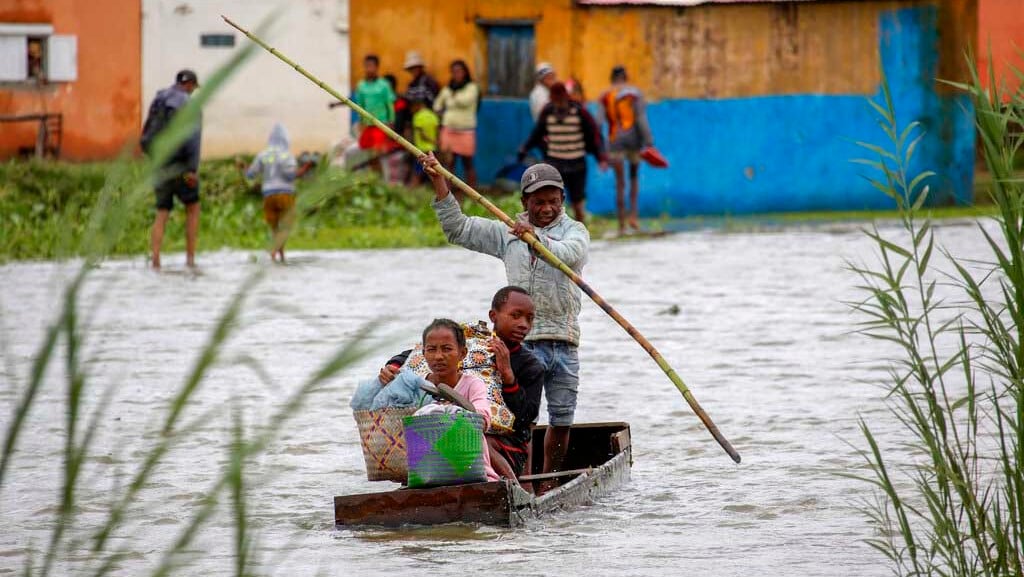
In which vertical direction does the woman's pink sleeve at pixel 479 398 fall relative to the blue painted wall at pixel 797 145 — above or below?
below

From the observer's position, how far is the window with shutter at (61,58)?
2470 centimetres

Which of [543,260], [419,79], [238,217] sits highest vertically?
[419,79]

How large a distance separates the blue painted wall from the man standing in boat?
1586 centimetres

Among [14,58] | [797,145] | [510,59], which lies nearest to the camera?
[797,145]

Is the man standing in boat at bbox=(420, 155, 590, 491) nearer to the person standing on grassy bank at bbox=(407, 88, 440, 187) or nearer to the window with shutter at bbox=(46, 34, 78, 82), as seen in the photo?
the person standing on grassy bank at bbox=(407, 88, 440, 187)

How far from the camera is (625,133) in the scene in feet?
68.5

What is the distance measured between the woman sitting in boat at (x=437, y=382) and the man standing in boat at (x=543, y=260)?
58cm

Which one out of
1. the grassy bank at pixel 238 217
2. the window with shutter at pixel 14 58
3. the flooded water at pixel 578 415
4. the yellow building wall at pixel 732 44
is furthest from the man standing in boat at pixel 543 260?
the window with shutter at pixel 14 58

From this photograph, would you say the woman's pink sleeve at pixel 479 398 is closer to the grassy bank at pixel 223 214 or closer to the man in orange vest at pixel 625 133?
the grassy bank at pixel 223 214

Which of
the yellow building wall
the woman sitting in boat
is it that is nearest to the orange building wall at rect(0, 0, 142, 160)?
the yellow building wall

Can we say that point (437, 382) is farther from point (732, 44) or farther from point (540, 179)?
point (732, 44)

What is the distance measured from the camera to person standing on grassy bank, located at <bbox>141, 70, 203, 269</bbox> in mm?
15602

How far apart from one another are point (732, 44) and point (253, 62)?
6.22 meters

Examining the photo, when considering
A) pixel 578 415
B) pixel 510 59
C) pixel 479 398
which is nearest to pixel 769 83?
pixel 510 59
